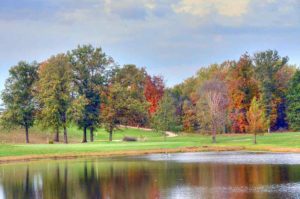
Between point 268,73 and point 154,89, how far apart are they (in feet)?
123

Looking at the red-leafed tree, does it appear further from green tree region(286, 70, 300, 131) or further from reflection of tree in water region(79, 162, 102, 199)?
reflection of tree in water region(79, 162, 102, 199)

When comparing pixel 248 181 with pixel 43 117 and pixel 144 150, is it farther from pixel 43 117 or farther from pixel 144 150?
pixel 43 117

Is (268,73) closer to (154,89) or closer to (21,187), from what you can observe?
(154,89)

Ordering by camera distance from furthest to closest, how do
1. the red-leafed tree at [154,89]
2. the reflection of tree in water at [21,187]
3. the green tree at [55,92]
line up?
the red-leafed tree at [154,89]
the green tree at [55,92]
the reflection of tree in water at [21,187]

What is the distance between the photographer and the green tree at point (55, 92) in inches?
3627

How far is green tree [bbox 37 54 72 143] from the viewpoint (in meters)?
92.1

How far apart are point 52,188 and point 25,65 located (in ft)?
195

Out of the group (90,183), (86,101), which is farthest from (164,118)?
(90,183)

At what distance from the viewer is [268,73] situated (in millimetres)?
120625

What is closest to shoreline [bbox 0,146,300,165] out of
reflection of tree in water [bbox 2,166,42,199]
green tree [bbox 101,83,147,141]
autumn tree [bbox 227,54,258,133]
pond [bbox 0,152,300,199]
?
pond [bbox 0,152,300,199]

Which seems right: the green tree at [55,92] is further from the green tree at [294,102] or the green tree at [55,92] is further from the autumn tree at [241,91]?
→ the green tree at [294,102]

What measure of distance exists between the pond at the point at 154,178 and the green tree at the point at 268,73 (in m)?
57.8

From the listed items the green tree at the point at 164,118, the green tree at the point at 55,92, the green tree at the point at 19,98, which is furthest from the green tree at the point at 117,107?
the green tree at the point at 19,98

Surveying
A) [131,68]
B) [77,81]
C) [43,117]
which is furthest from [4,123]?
[131,68]
